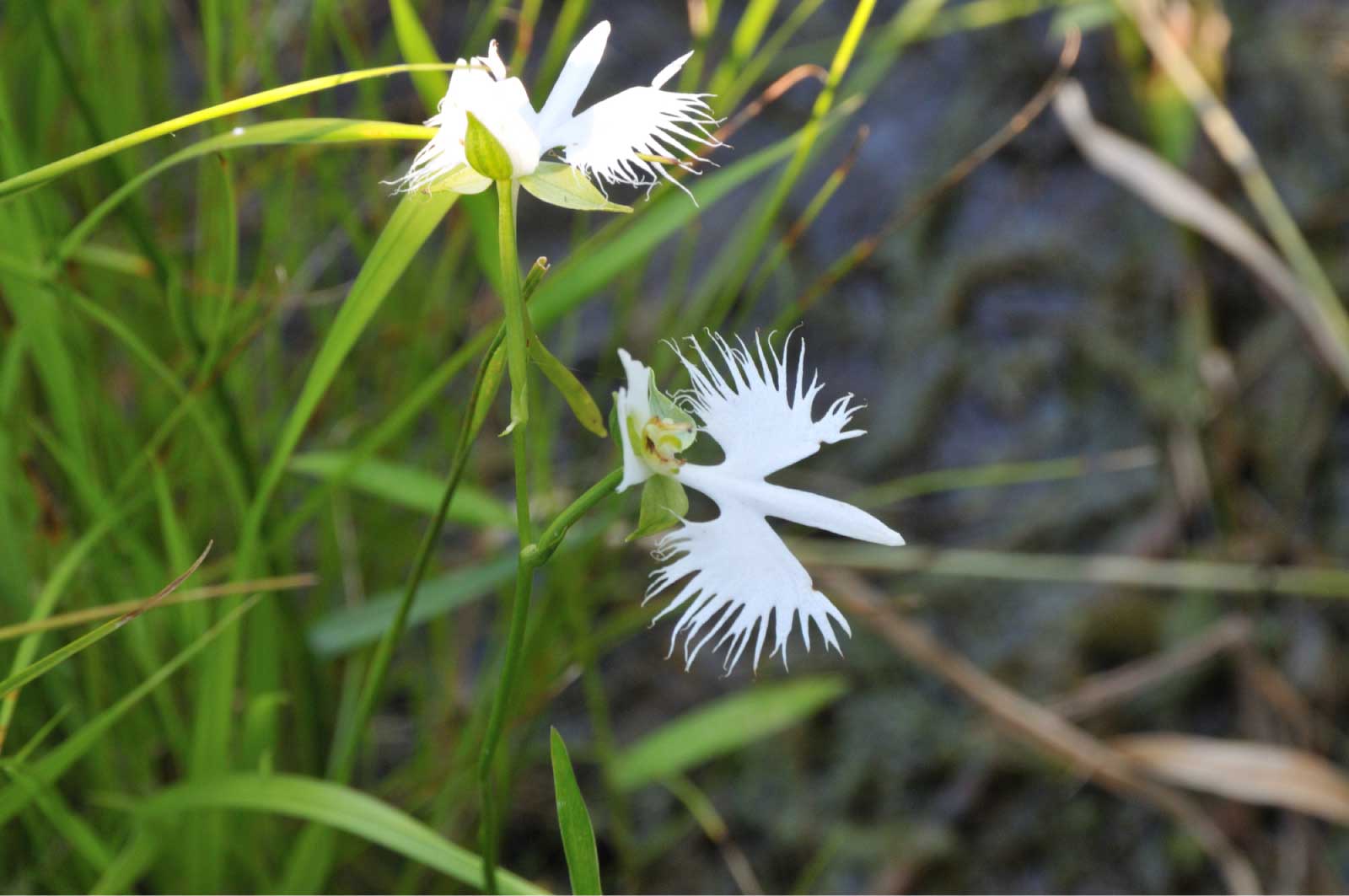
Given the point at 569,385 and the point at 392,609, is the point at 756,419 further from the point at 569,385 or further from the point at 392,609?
the point at 392,609

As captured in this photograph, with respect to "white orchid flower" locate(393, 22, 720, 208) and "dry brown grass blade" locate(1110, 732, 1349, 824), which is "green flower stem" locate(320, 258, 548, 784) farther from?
"dry brown grass blade" locate(1110, 732, 1349, 824)

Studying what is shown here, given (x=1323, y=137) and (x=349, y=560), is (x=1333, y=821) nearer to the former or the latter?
(x=1323, y=137)

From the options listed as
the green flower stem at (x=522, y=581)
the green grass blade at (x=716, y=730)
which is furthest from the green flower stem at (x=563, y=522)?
the green grass blade at (x=716, y=730)

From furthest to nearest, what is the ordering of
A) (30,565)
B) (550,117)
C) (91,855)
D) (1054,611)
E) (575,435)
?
(575,435) → (1054,611) → (30,565) → (91,855) → (550,117)

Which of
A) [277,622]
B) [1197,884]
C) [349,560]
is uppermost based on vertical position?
[349,560]

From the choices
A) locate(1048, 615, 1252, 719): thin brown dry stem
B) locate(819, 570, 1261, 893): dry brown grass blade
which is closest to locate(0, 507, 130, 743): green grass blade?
locate(819, 570, 1261, 893): dry brown grass blade

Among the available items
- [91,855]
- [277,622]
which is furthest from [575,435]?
[91,855]

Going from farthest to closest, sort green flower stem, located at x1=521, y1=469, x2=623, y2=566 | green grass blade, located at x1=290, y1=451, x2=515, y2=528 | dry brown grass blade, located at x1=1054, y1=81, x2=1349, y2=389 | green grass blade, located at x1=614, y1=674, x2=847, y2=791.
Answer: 1. dry brown grass blade, located at x1=1054, y1=81, x2=1349, y2=389
2. green grass blade, located at x1=614, y1=674, x2=847, y2=791
3. green grass blade, located at x1=290, y1=451, x2=515, y2=528
4. green flower stem, located at x1=521, y1=469, x2=623, y2=566
